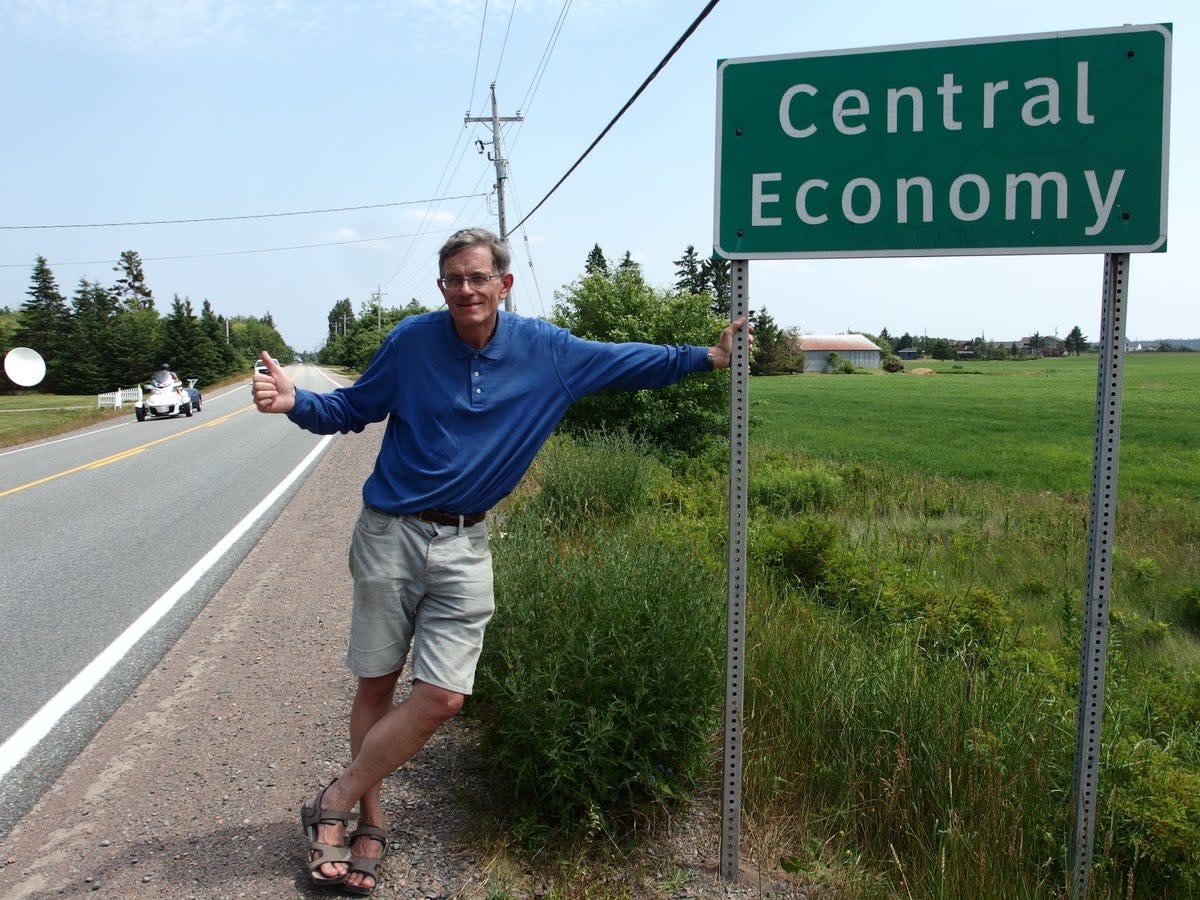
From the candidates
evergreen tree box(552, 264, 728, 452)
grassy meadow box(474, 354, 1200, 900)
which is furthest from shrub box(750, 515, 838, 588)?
evergreen tree box(552, 264, 728, 452)

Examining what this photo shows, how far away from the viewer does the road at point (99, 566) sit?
4297 millimetres

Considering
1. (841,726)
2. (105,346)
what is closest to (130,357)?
(105,346)

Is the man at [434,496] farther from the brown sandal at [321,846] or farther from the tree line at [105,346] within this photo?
the tree line at [105,346]

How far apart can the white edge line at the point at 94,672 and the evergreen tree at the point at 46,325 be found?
211 ft

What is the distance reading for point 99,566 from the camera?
295 inches

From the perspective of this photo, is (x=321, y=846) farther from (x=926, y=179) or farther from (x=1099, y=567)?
(x=926, y=179)

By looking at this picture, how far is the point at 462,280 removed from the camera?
8.96 feet

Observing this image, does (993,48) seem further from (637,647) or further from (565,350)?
(637,647)

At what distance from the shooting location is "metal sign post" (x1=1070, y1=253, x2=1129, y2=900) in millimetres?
2590

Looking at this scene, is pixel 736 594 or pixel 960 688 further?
pixel 960 688

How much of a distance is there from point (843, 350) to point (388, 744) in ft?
430

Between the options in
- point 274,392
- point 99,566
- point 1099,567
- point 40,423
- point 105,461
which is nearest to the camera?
point 1099,567

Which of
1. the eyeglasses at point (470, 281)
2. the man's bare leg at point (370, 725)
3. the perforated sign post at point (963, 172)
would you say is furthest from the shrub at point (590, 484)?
the perforated sign post at point (963, 172)

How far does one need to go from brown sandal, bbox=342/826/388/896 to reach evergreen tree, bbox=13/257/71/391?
6933 centimetres
